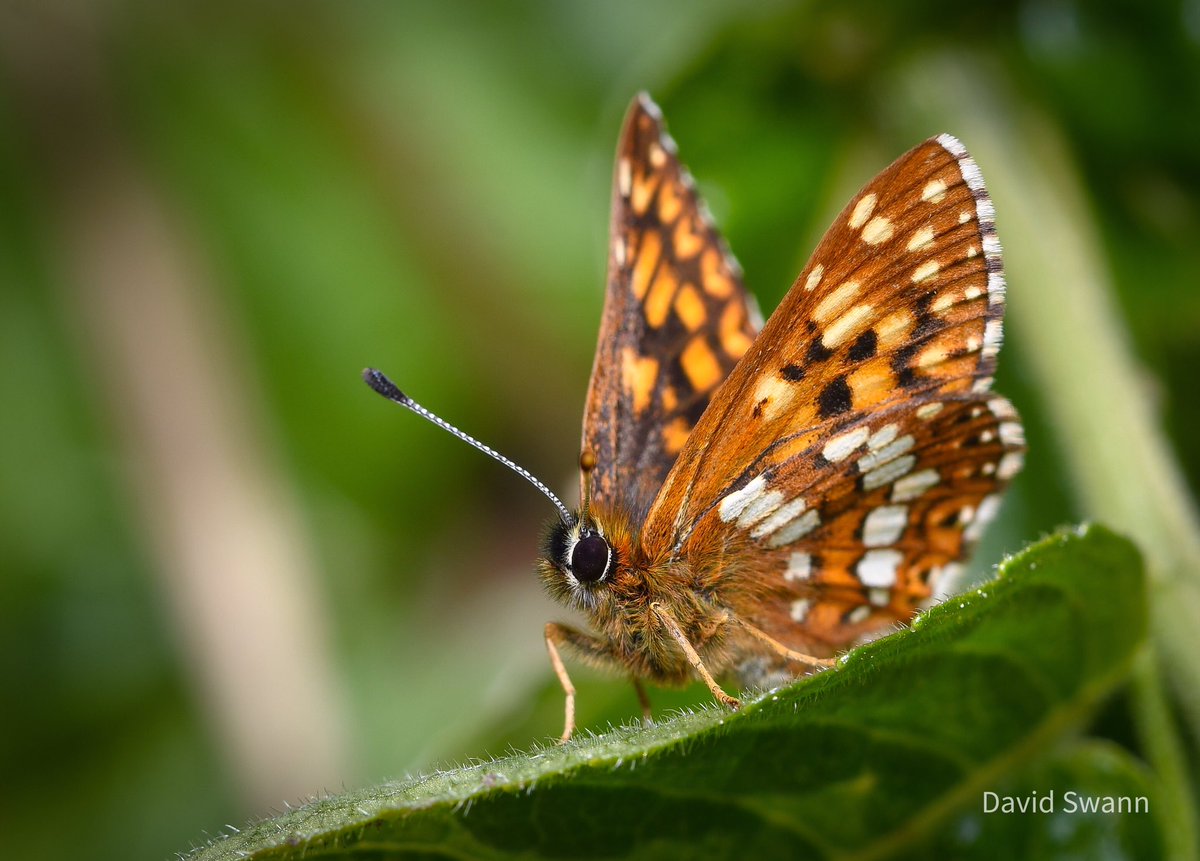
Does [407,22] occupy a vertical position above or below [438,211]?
above

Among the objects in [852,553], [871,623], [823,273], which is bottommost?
[871,623]

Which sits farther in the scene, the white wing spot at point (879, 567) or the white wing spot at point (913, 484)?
the white wing spot at point (879, 567)

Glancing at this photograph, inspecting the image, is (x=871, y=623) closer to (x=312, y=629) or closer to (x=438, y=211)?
(x=312, y=629)

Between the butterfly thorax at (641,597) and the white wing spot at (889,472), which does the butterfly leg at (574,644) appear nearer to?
the butterfly thorax at (641,597)

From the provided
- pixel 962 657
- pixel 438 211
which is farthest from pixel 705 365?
pixel 438 211

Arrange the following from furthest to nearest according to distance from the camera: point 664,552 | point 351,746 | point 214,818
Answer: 1. point 214,818
2. point 351,746
3. point 664,552

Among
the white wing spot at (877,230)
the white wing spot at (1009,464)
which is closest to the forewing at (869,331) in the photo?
the white wing spot at (877,230)

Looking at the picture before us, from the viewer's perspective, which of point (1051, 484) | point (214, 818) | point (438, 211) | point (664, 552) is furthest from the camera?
point (438, 211)
